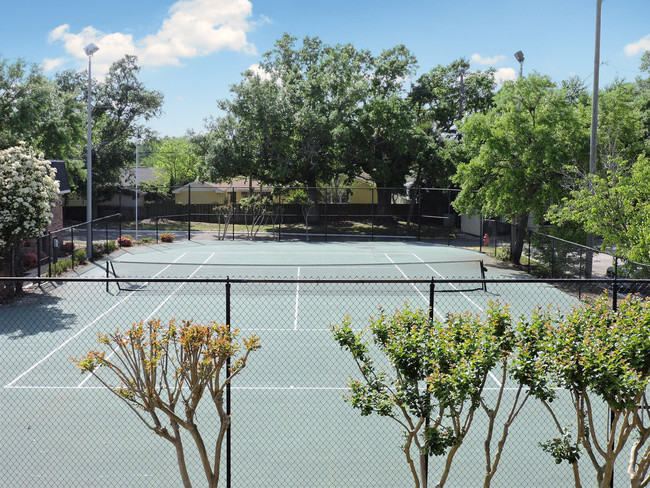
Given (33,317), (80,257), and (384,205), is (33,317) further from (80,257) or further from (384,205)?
(384,205)

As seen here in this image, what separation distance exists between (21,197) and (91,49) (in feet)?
29.3

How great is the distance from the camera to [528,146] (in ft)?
87.3

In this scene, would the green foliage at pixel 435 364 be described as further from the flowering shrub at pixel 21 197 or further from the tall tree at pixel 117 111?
the tall tree at pixel 117 111

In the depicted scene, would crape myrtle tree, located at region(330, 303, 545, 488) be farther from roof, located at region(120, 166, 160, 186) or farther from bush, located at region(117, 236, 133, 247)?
roof, located at region(120, 166, 160, 186)

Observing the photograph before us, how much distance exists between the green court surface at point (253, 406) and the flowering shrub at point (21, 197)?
2.28 m

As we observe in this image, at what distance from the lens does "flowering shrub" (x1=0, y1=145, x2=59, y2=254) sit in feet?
66.9

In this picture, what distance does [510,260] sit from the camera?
30500mm

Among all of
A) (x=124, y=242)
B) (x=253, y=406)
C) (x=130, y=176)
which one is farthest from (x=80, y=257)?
(x=130, y=176)

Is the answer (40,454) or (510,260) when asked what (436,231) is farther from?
(40,454)

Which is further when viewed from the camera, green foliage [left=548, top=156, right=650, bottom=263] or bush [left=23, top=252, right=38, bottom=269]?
bush [left=23, top=252, right=38, bottom=269]

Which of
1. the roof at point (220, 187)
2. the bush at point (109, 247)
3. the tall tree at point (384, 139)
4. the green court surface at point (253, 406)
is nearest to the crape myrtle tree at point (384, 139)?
the tall tree at point (384, 139)

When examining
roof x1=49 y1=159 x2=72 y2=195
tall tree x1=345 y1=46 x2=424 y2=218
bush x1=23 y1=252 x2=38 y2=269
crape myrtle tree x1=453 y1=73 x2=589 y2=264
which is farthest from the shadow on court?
tall tree x1=345 y1=46 x2=424 y2=218

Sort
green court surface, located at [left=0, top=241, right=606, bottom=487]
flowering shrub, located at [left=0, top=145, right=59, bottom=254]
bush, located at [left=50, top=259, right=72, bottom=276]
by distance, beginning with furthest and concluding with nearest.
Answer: bush, located at [left=50, top=259, right=72, bottom=276]
flowering shrub, located at [left=0, top=145, right=59, bottom=254]
green court surface, located at [left=0, top=241, right=606, bottom=487]

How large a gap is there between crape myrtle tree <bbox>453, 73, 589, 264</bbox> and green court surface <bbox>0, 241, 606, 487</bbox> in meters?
5.30
